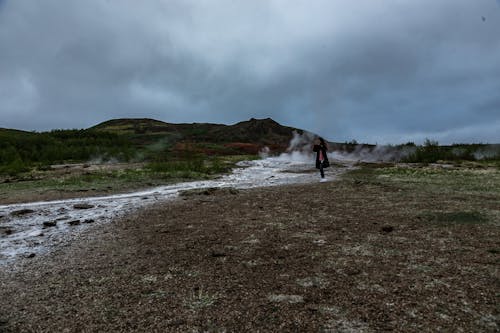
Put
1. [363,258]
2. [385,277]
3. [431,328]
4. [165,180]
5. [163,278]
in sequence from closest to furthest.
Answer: [431,328] < [385,277] < [163,278] < [363,258] < [165,180]

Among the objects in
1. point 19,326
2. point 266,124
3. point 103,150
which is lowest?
point 19,326

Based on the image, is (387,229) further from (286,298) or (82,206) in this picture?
(82,206)

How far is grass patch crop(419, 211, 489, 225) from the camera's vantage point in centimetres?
1019

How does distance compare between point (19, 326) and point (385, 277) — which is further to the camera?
point (385, 277)

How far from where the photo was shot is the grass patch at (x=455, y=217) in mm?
10188

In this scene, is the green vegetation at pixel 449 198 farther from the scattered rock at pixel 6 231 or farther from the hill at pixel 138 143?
the hill at pixel 138 143

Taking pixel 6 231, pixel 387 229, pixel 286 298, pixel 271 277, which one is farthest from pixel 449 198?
pixel 6 231

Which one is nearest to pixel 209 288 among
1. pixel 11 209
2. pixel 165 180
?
pixel 11 209

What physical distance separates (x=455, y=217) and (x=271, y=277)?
22.3 feet

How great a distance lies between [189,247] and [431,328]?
5671 millimetres

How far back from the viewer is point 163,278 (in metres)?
6.88

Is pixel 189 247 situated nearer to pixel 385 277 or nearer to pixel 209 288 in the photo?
pixel 209 288

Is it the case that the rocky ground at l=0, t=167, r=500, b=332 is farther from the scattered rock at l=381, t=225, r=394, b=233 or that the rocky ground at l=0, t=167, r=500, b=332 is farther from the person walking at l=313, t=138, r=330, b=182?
the person walking at l=313, t=138, r=330, b=182

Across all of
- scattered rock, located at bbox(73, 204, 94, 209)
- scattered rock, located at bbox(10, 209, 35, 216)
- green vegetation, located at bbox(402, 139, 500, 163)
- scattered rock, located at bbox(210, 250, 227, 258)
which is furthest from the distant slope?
scattered rock, located at bbox(210, 250, 227, 258)
